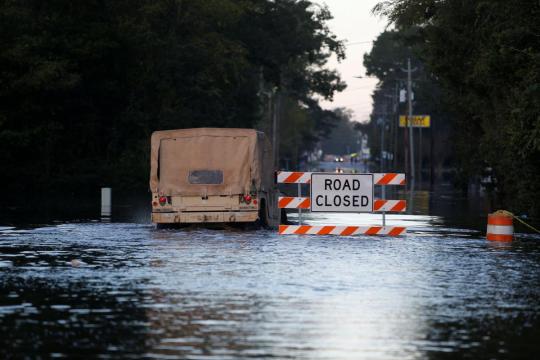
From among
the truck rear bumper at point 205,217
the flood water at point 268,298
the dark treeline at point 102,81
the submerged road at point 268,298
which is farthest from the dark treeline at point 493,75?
the dark treeline at point 102,81

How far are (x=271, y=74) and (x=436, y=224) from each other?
6359cm

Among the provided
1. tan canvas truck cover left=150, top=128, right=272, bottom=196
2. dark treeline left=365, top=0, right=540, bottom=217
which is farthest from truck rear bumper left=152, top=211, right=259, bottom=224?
dark treeline left=365, top=0, right=540, bottom=217

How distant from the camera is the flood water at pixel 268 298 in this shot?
451 inches

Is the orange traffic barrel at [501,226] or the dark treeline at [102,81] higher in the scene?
the dark treeline at [102,81]

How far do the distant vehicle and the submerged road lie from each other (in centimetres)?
349

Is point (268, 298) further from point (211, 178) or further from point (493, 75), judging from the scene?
point (493, 75)

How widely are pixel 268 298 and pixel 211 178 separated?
1482 cm

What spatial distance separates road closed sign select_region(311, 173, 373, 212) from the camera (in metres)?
28.5

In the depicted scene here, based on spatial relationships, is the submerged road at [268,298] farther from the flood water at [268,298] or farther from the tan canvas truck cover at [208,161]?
the tan canvas truck cover at [208,161]

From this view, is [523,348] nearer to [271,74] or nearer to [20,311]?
[20,311]

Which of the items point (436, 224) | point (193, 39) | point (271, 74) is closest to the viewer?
point (436, 224)

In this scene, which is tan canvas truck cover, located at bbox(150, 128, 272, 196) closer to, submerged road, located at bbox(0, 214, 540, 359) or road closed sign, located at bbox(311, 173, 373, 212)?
road closed sign, located at bbox(311, 173, 373, 212)

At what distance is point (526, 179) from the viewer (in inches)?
1516

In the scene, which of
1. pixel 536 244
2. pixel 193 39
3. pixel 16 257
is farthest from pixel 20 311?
pixel 193 39
